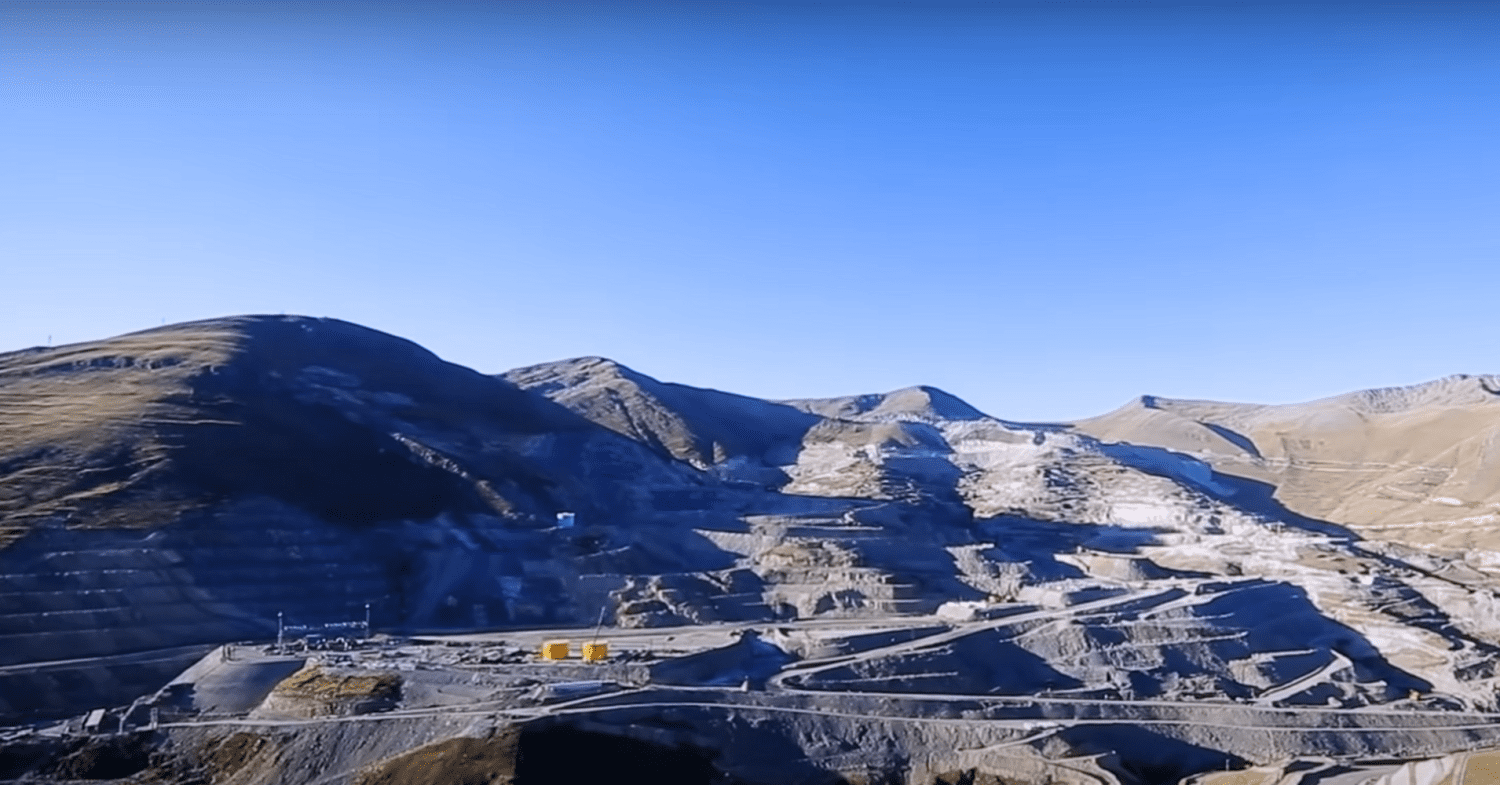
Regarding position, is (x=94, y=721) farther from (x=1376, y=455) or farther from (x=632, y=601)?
(x=1376, y=455)

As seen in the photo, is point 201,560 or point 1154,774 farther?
point 201,560

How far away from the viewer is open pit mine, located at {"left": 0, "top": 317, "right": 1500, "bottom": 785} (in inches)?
1656

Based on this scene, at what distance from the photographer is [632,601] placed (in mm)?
70062

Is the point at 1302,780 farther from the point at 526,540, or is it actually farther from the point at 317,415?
the point at 317,415

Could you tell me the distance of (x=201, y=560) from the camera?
63.4m

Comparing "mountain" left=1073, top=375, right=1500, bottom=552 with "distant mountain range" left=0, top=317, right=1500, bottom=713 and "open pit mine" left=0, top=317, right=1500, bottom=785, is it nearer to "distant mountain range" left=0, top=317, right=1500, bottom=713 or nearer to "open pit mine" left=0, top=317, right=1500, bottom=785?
"distant mountain range" left=0, top=317, right=1500, bottom=713

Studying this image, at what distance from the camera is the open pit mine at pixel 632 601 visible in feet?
138

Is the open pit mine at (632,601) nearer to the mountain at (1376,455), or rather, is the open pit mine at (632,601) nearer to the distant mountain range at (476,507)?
the distant mountain range at (476,507)

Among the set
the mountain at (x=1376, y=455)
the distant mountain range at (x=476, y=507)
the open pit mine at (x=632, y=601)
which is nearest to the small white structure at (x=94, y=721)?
the open pit mine at (x=632, y=601)

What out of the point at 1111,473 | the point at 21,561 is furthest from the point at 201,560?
the point at 1111,473

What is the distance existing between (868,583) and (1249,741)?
29599mm

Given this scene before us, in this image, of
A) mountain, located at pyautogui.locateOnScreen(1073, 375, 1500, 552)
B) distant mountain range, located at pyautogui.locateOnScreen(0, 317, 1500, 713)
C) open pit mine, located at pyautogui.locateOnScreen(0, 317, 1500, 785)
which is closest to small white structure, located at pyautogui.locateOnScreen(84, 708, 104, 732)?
open pit mine, located at pyautogui.locateOnScreen(0, 317, 1500, 785)

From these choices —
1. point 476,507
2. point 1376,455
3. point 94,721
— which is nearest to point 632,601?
point 476,507

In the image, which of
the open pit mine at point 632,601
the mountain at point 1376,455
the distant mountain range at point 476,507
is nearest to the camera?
the open pit mine at point 632,601
